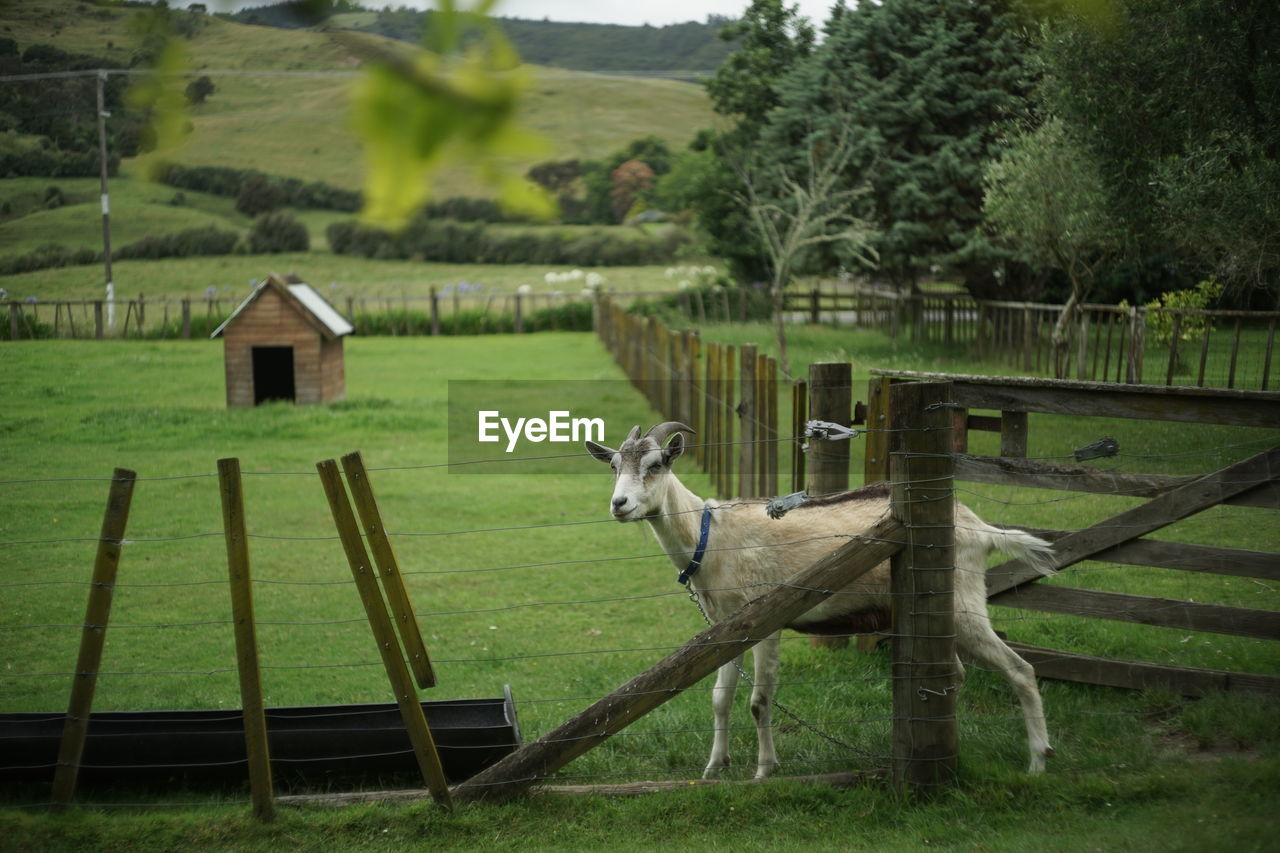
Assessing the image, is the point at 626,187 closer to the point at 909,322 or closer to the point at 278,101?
the point at 278,101

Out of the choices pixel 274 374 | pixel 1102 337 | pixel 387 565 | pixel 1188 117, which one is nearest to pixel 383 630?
pixel 387 565

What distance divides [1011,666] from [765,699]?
4.25 feet

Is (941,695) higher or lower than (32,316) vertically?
lower

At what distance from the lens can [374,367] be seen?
2652 centimetres

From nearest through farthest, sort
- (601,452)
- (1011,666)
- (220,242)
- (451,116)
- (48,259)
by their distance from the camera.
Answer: (451,116), (220,242), (1011,666), (48,259), (601,452)

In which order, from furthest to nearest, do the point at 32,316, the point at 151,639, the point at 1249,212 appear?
1. the point at 1249,212
2. the point at 32,316
3. the point at 151,639

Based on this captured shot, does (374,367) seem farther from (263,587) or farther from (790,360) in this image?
(263,587)

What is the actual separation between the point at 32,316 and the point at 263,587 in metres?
3.31

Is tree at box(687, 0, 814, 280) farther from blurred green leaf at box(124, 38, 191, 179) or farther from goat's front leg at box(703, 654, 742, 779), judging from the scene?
blurred green leaf at box(124, 38, 191, 179)

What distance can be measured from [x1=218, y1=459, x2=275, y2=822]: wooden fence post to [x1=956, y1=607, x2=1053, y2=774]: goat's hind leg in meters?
3.51

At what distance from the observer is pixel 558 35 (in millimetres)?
2115

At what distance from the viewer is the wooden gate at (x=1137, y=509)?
512 cm

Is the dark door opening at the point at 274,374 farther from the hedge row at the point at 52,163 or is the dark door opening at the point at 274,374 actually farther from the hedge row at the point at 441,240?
the hedge row at the point at 441,240

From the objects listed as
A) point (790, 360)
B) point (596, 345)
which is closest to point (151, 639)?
point (790, 360)
